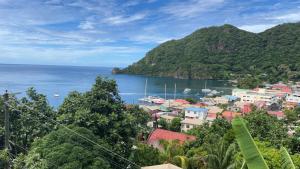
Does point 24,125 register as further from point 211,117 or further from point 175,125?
point 211,117

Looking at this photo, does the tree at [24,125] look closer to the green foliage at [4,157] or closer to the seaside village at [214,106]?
the green foliage at [4,157]

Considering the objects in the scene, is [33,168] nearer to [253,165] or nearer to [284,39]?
[253,165]

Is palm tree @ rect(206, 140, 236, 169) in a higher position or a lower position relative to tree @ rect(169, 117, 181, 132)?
higher

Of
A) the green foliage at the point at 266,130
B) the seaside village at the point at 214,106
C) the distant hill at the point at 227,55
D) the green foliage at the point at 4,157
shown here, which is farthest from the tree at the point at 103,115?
the distant hill at the point at 227,55

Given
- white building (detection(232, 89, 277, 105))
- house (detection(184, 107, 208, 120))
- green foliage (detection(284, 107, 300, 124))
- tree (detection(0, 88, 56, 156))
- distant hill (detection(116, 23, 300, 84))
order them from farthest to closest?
distant hill (detection(116, 23, 300, 84))
white building (detection(232, 89, 277, 105))
house (detection(184, 107, 208, 120))
green foliage (detection(284, 107, 300, 124))
tree (detection(0, 88, 56, 156))

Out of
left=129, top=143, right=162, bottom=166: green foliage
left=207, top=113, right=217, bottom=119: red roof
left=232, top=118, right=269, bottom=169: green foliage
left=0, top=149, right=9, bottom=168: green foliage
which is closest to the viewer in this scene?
left=232, top=118, right=269, bottom=169: green foliage

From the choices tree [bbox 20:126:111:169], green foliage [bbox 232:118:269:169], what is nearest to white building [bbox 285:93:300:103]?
tree [bbox 20:126:111:169]

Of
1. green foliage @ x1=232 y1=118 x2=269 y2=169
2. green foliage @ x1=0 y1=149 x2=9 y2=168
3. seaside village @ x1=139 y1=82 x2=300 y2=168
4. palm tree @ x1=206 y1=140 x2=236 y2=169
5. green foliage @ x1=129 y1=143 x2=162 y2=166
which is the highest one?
green foliage @ x1=232 y1=118 x2=269 y2=169

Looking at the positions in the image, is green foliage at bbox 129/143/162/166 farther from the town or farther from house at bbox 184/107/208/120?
house at bbox 184/107/208/120

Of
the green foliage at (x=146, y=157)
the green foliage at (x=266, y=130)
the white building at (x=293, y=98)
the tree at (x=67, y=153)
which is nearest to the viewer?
the tree at (x=67, y=153)
